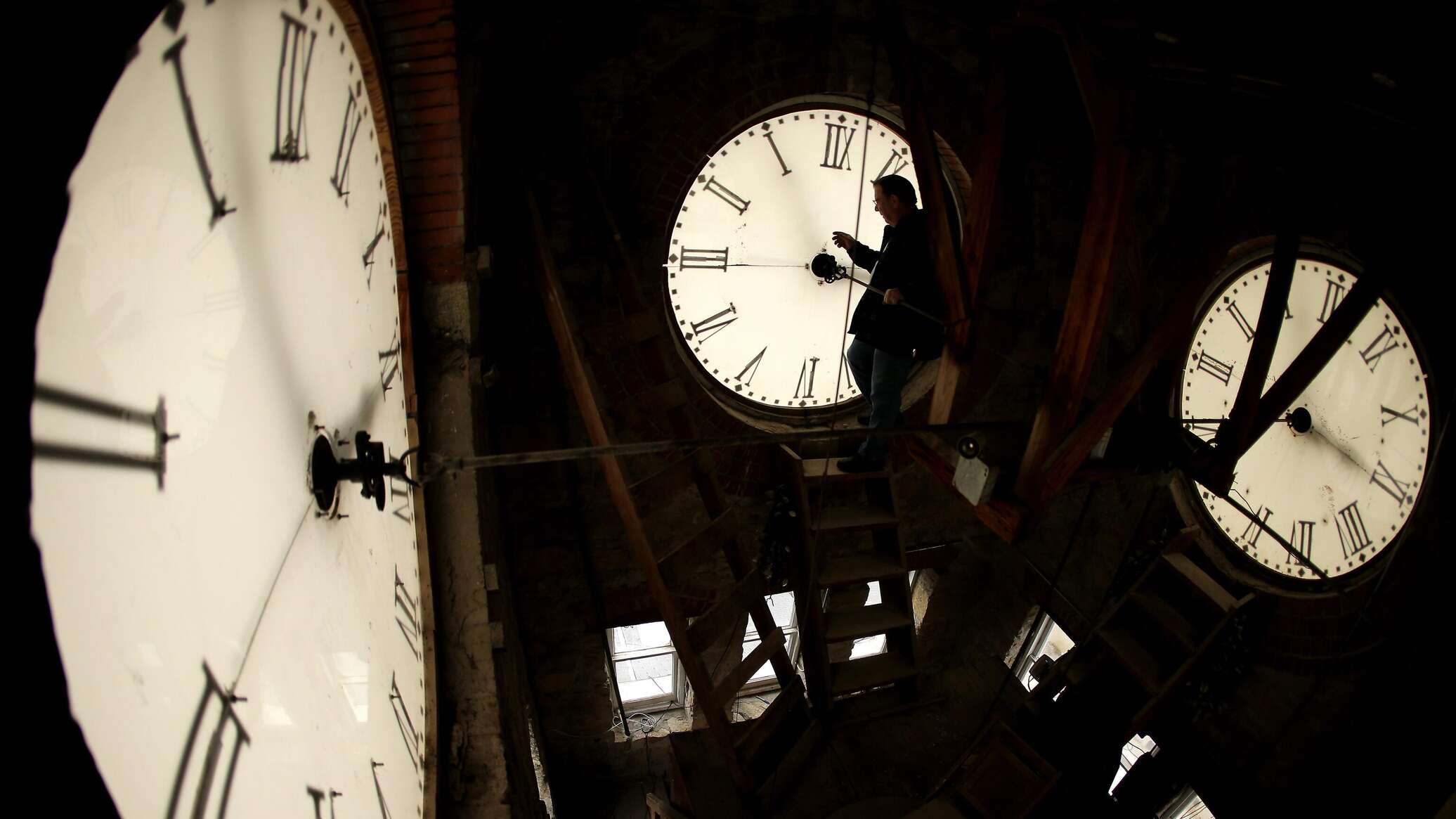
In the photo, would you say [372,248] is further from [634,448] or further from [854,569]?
[854,569]

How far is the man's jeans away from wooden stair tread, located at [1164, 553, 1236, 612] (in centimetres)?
123

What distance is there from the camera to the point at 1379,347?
9.42ft

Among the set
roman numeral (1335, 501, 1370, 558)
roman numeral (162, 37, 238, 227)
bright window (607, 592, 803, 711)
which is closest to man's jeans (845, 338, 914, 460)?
roman numeral (1335, 501, 1370, 558)

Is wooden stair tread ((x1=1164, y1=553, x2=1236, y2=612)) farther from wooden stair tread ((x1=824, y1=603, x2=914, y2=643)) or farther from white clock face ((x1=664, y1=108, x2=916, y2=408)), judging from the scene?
white clock face ((x1=664, y1=108, x2=916, y2=408))

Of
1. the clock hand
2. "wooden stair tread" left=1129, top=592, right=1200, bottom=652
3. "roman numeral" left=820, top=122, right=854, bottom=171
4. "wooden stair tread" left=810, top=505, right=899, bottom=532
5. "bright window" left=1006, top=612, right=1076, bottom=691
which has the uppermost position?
"roman numeral" left=820, top=122, right=854, bottom=171

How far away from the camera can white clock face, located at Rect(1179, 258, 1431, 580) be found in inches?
111

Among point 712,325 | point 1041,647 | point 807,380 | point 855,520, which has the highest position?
point 712,325

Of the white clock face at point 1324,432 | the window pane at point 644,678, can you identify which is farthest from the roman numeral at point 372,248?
the window pane at point 644,678

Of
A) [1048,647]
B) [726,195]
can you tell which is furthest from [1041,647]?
[726,195]

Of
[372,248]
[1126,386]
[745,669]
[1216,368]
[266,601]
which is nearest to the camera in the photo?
[266,601]

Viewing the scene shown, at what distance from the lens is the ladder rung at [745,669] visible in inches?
115

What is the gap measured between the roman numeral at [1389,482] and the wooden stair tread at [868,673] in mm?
1979

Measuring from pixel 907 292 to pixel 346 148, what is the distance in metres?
1.91

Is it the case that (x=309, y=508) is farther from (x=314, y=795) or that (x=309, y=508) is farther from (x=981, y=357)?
(x=981, y=357)
